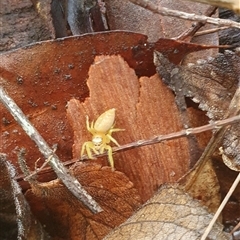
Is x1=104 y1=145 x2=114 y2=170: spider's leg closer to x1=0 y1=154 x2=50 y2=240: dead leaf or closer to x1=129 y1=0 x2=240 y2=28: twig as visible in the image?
x1=0 y1=154 x2=50 y2=240: dead leaf

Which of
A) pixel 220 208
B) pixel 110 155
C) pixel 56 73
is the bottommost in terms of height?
pixel 220 208

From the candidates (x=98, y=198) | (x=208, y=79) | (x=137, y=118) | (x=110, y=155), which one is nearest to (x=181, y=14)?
(x=208, y=79)

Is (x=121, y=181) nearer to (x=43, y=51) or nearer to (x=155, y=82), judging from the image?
(x=155, y=82)

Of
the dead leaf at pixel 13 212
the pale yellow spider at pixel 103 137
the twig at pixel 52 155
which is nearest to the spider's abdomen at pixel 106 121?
the pale yellow spider at pixel 103 137

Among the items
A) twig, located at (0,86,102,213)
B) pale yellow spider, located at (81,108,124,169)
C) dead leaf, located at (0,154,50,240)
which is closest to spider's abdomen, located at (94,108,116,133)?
pale yellow spider, located at (81,108,124,169)

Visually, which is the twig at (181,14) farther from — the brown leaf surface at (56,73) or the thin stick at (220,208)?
the thin stick at (220,208)

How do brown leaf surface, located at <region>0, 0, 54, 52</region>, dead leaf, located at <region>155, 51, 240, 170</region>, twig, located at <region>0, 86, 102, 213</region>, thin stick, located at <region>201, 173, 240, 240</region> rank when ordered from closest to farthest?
thin stick, located at <region>201, 173, 240, 240</region> < twig, located at <region>0, 86, 102, 213</region> < dead leaf, located at <region>155, 51, 240, 170</region> < brown leaf surface, located at <region>0, 0, 54, 52</region>

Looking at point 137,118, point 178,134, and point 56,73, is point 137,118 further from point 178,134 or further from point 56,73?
point 56,73
